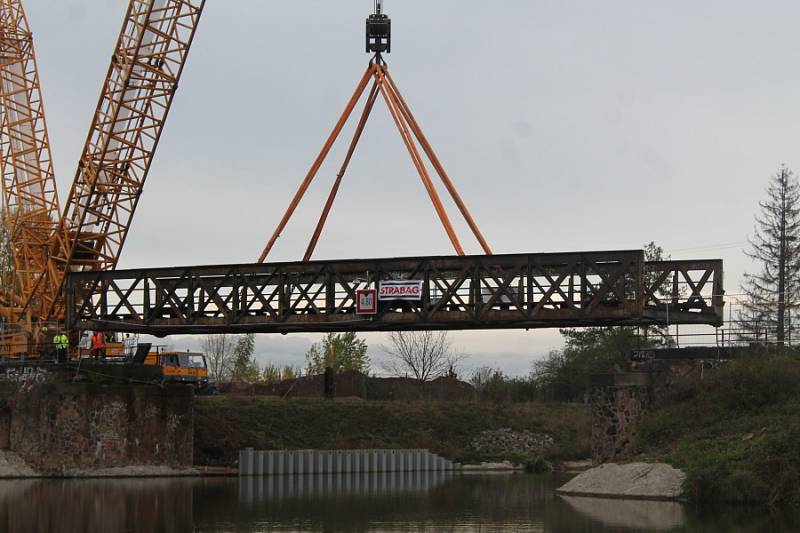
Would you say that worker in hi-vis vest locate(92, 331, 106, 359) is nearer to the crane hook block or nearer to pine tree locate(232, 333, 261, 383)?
the crane hook block

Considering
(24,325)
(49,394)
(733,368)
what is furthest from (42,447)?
(733,368)

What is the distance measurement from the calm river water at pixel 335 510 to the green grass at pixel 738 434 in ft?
2.70

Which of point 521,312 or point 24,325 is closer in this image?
point 521,312

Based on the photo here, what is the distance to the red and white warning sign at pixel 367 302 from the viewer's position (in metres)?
43.8

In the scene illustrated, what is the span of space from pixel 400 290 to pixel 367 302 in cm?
133

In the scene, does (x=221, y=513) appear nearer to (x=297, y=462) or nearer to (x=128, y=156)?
(x=297, y=462)

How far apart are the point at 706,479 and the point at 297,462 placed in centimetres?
2304

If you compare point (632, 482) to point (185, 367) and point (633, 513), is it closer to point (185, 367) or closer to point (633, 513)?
point (633, 513)

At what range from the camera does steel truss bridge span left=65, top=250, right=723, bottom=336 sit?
136 feet

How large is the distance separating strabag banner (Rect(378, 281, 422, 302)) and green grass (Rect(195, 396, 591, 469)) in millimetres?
13034

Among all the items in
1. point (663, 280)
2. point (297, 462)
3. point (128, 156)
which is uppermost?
point (128, 156)

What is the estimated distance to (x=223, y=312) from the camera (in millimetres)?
46000

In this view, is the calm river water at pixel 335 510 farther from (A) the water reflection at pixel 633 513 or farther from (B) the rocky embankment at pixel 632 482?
(B) the rocky embankment at pixel 632 482

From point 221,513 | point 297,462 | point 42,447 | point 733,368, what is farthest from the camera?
point 297,462
